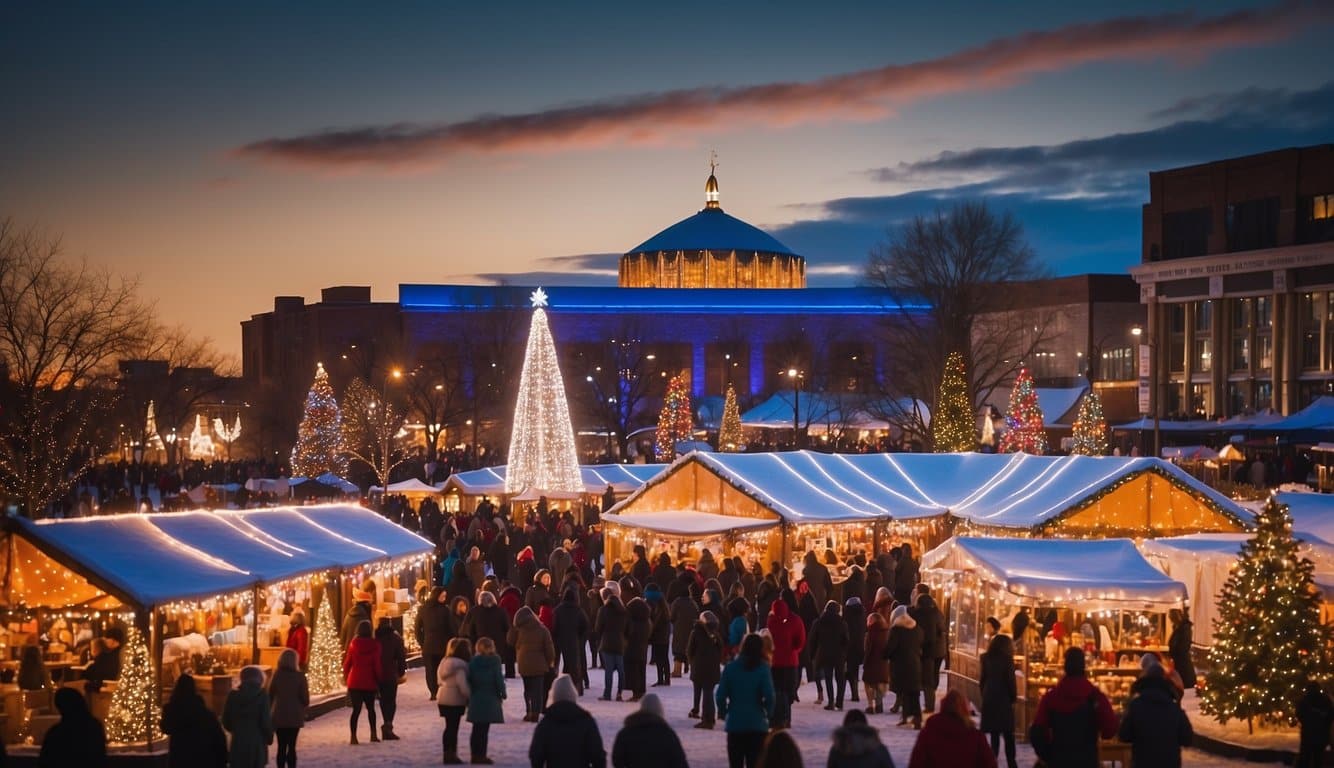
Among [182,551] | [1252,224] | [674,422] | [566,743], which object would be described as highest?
[1252,224]

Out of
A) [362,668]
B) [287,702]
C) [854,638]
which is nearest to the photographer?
[287,702]

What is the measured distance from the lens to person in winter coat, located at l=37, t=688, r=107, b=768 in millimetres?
9023

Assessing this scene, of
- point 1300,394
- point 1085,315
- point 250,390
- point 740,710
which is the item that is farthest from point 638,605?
point 250,390

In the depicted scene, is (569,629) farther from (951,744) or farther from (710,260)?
(710,260)

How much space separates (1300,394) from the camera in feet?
191

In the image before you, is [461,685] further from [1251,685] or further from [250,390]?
[250,390]

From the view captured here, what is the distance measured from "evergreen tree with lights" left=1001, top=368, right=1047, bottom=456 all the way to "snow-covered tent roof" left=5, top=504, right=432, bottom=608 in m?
26.4

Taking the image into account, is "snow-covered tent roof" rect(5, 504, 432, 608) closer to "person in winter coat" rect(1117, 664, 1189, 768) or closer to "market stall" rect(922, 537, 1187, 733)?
"market stall" rect(922, 537, 1187, 733)

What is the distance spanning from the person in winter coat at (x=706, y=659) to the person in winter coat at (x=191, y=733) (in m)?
5.86

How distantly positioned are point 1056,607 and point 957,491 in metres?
11.6

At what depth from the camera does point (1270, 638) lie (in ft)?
46.7

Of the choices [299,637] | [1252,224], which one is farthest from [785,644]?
[1252,224]

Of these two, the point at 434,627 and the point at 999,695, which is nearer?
the point at 999,695

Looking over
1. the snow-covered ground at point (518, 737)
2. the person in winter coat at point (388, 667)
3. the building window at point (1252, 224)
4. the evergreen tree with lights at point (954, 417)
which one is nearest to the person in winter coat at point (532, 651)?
the snow-covered ground at point (518, 737)
